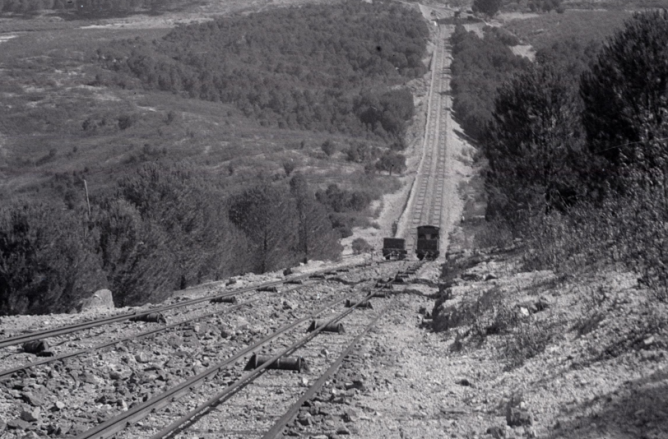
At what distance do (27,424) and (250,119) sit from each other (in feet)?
346

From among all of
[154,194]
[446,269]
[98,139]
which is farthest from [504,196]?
[98,139]

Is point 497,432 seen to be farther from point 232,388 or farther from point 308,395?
point 232,388

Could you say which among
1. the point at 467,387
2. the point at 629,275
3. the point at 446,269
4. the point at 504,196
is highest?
the point at 629,275

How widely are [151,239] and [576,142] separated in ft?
61.2

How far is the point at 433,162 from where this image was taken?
3494 inches

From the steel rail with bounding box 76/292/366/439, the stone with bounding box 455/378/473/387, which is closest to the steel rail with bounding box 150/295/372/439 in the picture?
the steel rail with bounding box 76/292/366/439

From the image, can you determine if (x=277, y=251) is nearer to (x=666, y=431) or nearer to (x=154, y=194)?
(x=154, y=194)

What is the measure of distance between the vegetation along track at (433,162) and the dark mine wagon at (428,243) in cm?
768

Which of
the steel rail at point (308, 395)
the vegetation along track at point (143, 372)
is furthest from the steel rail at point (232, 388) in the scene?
the steel rail at point (308, 395)

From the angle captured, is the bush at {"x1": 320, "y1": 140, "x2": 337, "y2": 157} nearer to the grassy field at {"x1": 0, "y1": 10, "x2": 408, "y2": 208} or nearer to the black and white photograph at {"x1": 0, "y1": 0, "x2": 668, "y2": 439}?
the black and white photograph at {"x1": 0, "y1": 0, "x2": 668, "y2": 439}

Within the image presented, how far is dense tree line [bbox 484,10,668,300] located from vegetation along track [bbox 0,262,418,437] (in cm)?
540

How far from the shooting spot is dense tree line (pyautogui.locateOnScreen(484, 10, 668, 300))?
1617 cm

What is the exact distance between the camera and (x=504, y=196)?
3303 centimetres

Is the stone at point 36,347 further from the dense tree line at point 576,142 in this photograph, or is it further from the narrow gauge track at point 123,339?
the dense tree line at point 576,142
